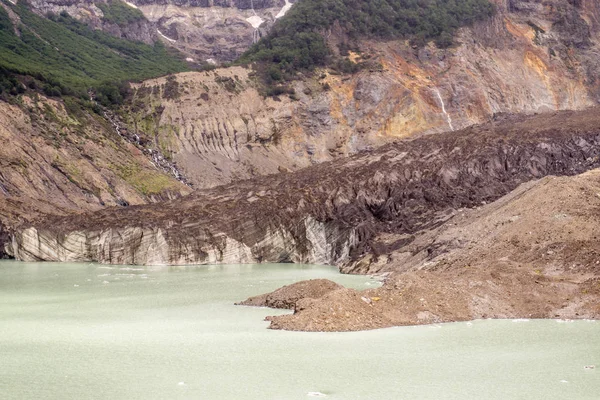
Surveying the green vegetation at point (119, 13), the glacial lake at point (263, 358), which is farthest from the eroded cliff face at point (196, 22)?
the glacial lake at point (263, 358)

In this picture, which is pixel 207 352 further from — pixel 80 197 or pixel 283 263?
pixel 80 197

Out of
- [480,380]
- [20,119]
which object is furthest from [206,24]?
[480,380]

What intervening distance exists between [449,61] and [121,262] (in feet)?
184

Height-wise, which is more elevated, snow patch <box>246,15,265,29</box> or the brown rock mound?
snow patch <box>246,15,265,29</box>

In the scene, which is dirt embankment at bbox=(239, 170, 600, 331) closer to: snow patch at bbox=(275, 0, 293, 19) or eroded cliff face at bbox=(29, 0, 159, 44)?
eroded cliff face at bbox=(29, 0, 159, 44)

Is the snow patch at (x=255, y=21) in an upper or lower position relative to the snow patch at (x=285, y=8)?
lower

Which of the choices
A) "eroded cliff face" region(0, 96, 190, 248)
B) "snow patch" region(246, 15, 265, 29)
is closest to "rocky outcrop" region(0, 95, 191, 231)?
"eroded cliff face" region(0, 96, 190, 248)

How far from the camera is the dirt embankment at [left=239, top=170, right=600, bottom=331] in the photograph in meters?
24.0

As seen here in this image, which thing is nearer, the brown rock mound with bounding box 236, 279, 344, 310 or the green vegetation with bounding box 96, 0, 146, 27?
the brown rock mound with bounding box 236, 279, 344, 310

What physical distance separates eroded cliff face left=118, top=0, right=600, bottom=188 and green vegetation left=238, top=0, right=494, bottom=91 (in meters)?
1.68

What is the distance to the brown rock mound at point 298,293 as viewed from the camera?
89.4 ft

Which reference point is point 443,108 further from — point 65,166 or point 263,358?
point 263,358

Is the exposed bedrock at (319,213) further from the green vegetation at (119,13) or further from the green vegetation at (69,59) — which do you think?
the green vegetation at (119,13)

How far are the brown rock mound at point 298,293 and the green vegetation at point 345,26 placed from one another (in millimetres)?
66216
